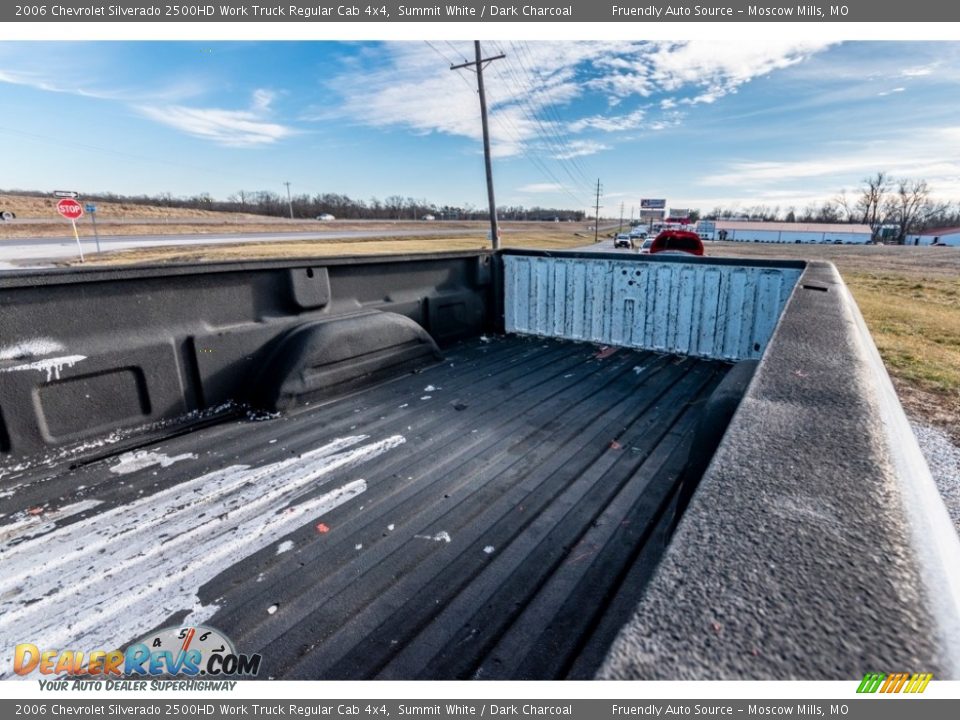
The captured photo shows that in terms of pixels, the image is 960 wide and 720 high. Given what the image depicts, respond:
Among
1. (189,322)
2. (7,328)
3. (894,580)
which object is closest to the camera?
(894,580)

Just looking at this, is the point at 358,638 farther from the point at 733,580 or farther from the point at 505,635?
the point at 733,580

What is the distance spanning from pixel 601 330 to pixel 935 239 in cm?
10529

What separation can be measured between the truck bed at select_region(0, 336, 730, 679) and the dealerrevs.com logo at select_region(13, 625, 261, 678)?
36 mm

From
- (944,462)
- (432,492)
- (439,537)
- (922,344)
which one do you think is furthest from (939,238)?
(439,537)

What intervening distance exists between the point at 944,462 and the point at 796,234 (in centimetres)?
8734

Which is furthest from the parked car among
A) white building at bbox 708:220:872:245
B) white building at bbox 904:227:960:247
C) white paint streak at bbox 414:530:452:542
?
white building at bbox 904:227:960:247

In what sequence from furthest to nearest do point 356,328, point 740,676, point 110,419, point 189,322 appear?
1. point 356,328
2. point 189,322
3. point 110,419
4. point 740,676

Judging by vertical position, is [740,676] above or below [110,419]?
above

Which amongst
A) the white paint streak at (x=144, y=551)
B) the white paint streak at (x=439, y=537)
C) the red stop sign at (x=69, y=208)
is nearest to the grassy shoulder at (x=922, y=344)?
the white paint streak at (x=439, y=537)

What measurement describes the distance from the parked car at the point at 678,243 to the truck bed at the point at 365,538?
9.93 m

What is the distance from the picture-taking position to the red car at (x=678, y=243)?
38.3 feet

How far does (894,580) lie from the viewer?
65cm

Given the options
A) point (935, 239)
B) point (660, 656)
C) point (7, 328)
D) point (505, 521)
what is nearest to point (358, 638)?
point (505, 521)

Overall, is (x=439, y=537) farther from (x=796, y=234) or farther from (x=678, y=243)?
(x=796, y=234)
